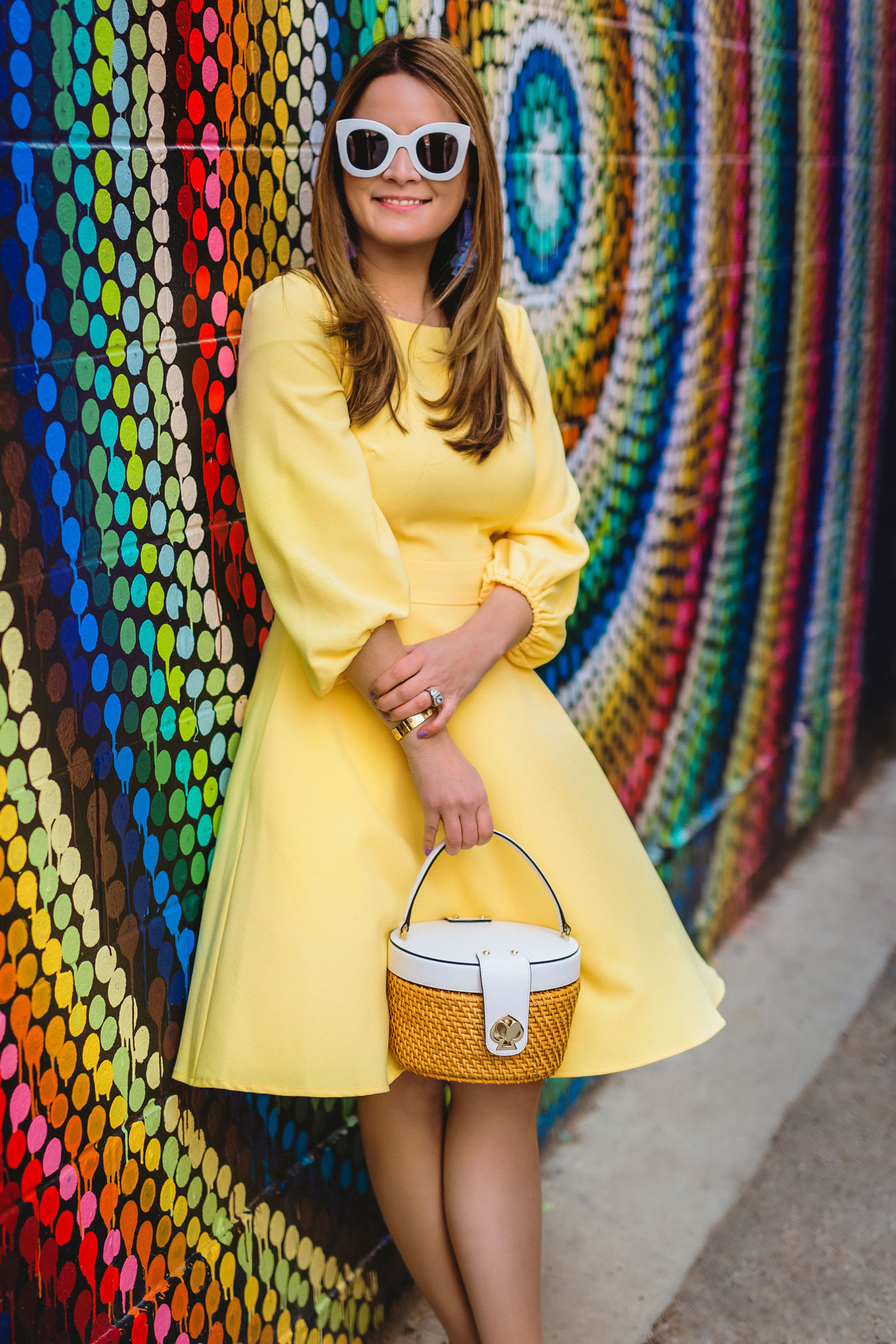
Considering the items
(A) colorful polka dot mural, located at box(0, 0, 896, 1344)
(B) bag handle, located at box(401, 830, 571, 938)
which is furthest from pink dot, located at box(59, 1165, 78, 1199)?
(B) bag handle, located at box(401, 830, 571, 938)

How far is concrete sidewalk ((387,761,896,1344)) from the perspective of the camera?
104 inches

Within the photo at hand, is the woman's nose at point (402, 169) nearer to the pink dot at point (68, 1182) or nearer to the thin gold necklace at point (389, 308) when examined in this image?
the thin gold necklace at point (389, 308)

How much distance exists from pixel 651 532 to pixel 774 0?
1.57 metres

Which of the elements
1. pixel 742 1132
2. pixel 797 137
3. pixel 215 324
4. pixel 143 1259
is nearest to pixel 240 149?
pixel 215 324

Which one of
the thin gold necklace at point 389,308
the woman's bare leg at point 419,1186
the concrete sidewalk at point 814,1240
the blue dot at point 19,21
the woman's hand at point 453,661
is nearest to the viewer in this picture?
the blue dot at point 19,21

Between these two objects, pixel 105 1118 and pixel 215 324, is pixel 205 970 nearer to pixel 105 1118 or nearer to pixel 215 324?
pixel 105 1118

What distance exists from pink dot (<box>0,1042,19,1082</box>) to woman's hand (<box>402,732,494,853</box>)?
0.60 meters

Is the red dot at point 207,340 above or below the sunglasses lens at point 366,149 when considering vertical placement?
below

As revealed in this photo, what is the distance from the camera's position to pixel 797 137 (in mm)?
4059

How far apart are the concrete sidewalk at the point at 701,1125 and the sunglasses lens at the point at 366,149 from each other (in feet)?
6.68

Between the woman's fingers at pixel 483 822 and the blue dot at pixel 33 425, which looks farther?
the woman's fingers at pixel 483 822

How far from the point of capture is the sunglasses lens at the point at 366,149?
1.86m

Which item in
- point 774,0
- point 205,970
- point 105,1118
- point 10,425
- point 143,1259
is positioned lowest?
point 143,1259

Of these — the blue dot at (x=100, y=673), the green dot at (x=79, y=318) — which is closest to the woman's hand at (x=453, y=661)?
the blue dot at (x=100, y=673)
